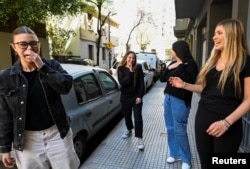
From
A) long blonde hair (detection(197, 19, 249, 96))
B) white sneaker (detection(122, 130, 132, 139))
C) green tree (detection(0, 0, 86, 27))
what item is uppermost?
green tree (detection(0, 0, 86, 27))

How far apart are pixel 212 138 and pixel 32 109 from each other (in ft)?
5.02

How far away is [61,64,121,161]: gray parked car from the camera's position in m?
3.58

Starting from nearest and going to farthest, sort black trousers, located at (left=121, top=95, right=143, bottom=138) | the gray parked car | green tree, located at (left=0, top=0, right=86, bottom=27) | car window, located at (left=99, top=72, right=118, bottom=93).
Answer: the gray parked car, black trousers, located at (left=121, top=95, right=143, bottom=138), car window, located at (left=99, top=72, right=118, bottom=93), green tree, located at (left=0, top=0, right=86, bottom=27)

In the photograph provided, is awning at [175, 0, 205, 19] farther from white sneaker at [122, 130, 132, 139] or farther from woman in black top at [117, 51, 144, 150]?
white sneaker at [122, 130, 132, 139]

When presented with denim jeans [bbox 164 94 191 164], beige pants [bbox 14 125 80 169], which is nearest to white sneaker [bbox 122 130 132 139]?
denim jeans [bbox 164 94 191 164]

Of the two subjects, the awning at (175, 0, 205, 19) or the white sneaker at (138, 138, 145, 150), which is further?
the awning at (175, 0, 205, 19)

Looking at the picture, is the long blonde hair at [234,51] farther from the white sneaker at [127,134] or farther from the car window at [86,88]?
the white sneaker at [127,134]

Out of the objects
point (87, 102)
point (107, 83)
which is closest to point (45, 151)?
point (87, 102)

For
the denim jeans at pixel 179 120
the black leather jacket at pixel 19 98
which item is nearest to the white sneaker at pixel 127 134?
the denim jeans at pixel 179 120

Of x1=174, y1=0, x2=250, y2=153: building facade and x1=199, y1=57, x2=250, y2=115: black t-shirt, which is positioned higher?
x1=174, y1=0, x2=250, y2=153: building facade

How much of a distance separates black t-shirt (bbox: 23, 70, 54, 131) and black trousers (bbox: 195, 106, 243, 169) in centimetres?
131

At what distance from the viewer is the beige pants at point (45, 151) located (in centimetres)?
206

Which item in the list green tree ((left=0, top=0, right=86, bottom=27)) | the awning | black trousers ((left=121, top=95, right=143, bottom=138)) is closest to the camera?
black trousers ((left=121, top=95, right=143, bottom=138))

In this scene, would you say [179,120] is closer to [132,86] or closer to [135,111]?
[135,111]
